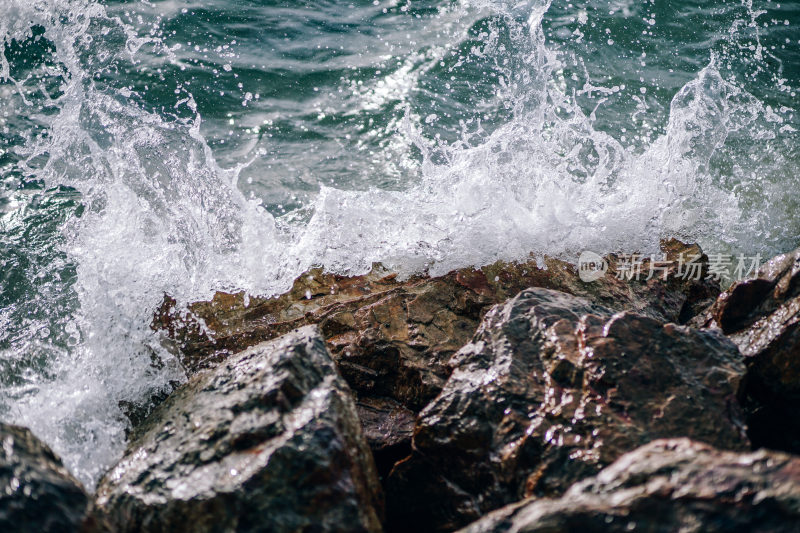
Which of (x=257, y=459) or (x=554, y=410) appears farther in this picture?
(x=554, y=410)

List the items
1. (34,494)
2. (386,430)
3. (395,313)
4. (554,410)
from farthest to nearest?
(395,313)
(386,430)
(554,410)
(34,494)

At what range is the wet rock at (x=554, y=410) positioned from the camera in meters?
2.03

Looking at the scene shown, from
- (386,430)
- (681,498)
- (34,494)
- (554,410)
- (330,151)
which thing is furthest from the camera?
(330,151)

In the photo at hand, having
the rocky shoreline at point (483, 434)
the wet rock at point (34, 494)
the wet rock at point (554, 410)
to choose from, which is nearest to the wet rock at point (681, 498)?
the rocky shoreline at point (483, 434)

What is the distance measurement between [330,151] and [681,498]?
401cm

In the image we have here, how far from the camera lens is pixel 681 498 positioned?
4.81ft

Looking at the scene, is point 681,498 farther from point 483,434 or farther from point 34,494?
point 34,494

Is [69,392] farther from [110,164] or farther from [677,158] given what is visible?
[677,158]

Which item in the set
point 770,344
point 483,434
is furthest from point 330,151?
point 770,344

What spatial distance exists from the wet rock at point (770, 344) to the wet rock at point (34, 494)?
83.5 inches

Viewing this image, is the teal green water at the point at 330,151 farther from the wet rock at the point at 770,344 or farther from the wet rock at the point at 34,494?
the wet rock at the point at 770,344

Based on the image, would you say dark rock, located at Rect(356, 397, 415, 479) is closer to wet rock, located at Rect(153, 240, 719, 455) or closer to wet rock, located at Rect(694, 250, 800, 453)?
wet rock, located at Rect(153, 240, 719, 455)

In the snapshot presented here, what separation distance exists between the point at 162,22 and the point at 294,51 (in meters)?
1.28

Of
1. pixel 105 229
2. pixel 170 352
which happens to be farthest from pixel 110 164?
pixel 170 352
